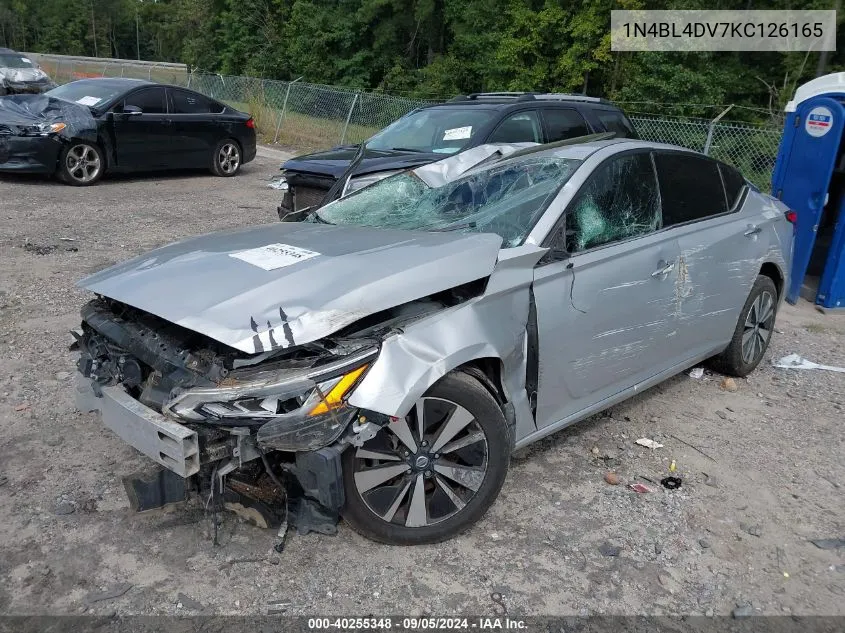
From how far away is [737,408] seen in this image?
15.1 feet

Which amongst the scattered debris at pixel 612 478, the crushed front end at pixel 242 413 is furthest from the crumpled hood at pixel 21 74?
the scattered debris at pixel 612 478

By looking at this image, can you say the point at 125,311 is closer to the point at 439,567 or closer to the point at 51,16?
the point at 439,567

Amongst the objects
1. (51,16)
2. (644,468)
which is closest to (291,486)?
(644,468)

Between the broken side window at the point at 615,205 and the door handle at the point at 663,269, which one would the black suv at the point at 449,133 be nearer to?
the broken side window at the point at 615,205

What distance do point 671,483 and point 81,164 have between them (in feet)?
32.8

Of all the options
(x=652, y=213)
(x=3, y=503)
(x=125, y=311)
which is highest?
(x=652, y=213)

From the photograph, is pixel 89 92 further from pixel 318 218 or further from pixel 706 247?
pixel 706 247

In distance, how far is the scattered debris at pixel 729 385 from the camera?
16.1ft

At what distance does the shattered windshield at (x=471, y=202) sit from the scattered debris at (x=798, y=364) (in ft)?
9.16

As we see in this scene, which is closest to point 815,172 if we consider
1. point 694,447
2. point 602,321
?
point 694,447

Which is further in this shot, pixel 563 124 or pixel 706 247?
pixel 563 124

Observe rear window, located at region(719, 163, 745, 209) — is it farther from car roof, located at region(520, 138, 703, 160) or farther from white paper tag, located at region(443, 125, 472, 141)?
white paper tag, located at region(443, 125, 472, 141)

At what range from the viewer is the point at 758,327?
5.02 metres

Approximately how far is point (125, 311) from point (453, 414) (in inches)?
63.9
